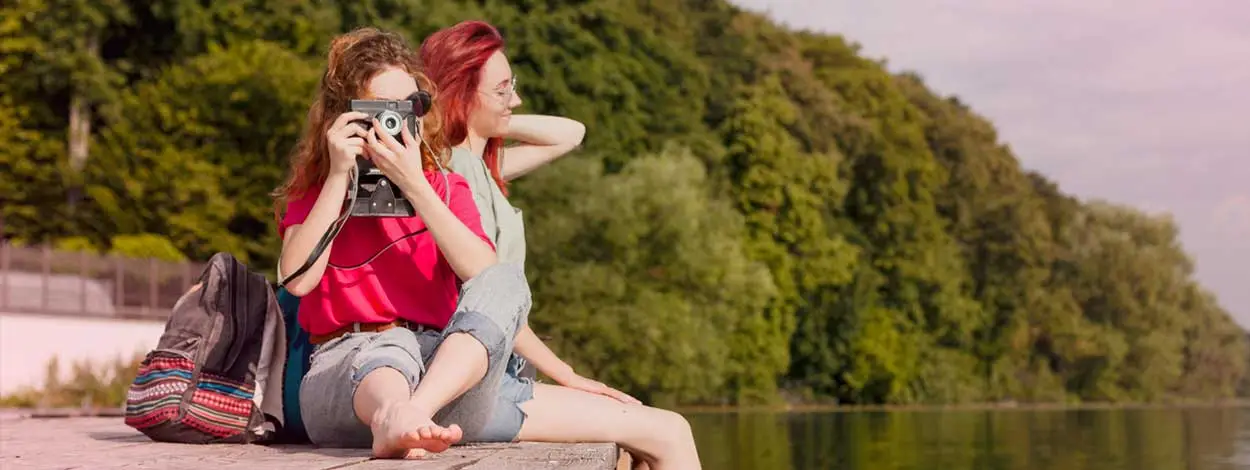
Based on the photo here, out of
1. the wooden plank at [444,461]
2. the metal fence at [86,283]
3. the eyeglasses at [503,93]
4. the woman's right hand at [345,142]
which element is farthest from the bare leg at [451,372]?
the metal fence at [86,283]

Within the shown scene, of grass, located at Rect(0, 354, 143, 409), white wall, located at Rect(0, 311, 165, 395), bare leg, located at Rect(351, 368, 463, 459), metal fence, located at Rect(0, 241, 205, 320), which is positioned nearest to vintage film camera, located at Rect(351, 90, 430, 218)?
bare leg, located at Rect(351, 368, 463, 459)

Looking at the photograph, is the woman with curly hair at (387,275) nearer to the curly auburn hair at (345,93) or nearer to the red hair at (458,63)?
the curly auburn hair at (345,93)

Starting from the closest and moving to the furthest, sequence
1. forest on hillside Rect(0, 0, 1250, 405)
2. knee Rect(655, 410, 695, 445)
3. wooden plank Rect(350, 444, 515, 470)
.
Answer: wooden plank Rect(350, 444, 515, 470) → knee Rect(655, 410, 695, 445) → forest on hillside Rect(0, 0, 1250, 405)

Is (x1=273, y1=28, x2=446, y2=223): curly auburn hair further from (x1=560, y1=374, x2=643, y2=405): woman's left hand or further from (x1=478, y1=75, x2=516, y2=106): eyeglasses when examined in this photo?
(x1=560, y1=374, x2=643, y2=405): woman's left hand

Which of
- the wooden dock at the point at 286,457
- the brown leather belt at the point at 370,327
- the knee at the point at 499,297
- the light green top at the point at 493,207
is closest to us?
the wooden dock at the point at 286,457

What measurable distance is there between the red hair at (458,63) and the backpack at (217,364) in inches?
30.9

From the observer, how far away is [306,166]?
550 cm

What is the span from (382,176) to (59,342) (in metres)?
20.7

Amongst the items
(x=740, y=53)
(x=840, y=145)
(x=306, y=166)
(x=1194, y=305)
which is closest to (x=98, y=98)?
(x=740, y=53)

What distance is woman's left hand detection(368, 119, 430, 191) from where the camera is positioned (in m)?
5.23

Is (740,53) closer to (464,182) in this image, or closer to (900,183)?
(900,183)

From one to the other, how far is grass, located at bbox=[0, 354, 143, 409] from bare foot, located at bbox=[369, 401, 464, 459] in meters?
15.6

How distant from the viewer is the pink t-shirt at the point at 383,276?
5.38 metres

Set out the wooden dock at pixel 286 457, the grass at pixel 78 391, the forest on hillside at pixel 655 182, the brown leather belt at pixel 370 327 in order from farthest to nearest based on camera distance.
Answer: the forest on hillside at pixel 655 182
the grass at pixel 78 391
the brown leather belt at pixel 370 327
the wooden dock at pixel 286 457
